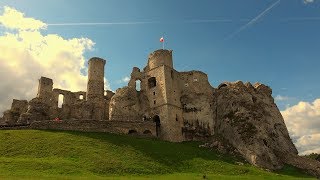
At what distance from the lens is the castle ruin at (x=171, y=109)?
73.6 meters

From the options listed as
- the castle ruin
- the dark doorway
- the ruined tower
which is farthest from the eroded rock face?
the dark doorway

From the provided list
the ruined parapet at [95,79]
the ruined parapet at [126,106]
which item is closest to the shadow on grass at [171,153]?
the ruined parapet at [126,106]

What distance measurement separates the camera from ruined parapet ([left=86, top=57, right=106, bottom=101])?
285 feet

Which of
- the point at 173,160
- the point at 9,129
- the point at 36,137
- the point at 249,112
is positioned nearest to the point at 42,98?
the point at 9,129

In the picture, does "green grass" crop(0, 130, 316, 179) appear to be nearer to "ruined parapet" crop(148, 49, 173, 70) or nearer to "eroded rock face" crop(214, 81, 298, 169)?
"eroded rock face" crop(214, 81, 298, 169)

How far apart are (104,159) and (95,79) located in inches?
1538

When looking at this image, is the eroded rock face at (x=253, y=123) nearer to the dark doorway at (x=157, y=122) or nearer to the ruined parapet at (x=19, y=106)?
the dark doorway at (x=157, y=122)

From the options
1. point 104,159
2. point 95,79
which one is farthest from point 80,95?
point 104,159

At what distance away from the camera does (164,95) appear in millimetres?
79812

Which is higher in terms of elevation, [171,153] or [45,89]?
[45,89]

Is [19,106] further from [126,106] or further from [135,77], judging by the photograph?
[135,77]

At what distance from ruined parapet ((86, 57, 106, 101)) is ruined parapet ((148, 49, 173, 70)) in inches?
505

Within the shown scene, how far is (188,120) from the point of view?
81.9 m

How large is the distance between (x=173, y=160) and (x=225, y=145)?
1817 centimetres
